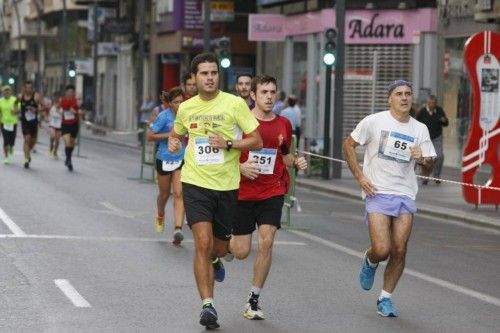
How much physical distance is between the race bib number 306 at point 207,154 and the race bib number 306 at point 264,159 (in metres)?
0.84

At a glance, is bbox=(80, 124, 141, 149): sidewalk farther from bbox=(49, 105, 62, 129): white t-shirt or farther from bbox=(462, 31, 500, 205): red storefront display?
bbox=(462, 31, 500, 205): red storefront display

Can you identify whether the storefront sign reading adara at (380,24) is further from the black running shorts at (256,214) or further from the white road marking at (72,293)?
the black running shorts at (256,214)

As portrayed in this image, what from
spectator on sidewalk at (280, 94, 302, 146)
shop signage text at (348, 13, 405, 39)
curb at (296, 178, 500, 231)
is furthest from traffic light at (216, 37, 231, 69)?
curb at (296, 178, 500, 231)

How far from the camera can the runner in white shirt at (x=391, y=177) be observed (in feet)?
37.8

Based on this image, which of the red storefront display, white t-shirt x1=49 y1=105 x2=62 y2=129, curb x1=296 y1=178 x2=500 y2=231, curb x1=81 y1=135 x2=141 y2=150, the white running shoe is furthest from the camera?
curb x1=81 y1=135 x2=141 y2=150

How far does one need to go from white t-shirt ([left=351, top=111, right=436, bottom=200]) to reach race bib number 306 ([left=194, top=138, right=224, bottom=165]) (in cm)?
136

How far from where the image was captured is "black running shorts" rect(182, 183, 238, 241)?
35.4ft

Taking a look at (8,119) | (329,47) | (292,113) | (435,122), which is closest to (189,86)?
(329,47)

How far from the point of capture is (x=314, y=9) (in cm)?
4388

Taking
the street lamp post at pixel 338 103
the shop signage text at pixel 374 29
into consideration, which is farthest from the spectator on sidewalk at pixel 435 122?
the shop signage text at pixel 374 29

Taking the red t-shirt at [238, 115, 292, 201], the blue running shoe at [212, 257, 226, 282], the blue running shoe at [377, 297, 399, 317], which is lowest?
the blue running shoe at [377, 297, 399, 317]

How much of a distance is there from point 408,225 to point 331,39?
1929 centimetres

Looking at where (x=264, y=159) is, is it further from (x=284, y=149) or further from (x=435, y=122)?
(x=435, y=122)

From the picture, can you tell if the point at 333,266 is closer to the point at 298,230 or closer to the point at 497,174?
the point at 298,230
